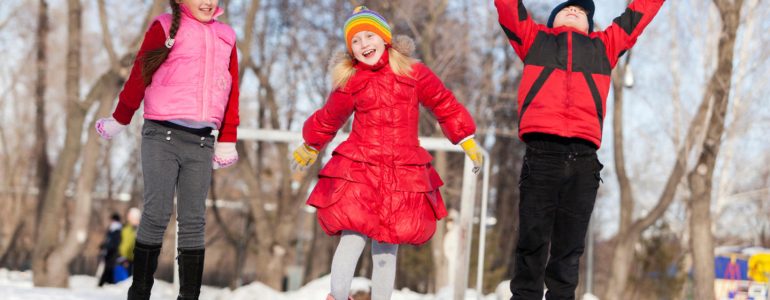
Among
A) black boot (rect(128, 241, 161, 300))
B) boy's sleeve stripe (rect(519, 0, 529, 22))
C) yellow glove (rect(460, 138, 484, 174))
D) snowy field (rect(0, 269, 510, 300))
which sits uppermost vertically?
boy's sleeve stripe (rect(519, 0, 529, 22))

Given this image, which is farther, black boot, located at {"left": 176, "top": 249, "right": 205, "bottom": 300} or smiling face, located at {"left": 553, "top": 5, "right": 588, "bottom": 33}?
smiling face, located at {"left": 553, "top": 5, "right": 588, "bottom": 33}

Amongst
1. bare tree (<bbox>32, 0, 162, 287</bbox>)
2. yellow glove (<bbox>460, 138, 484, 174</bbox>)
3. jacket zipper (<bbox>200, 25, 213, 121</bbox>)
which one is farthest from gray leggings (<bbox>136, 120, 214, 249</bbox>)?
bare tree (<bbox>32, 0, 162, 287</bbox>)

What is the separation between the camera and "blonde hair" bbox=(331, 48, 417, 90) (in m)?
4.36

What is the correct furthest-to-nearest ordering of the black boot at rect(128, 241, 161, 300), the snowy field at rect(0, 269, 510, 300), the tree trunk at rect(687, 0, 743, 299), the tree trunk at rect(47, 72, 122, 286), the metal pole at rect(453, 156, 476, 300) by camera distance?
the tree trunk at rect(47, 72, 122, 286)
the tree trunk at rect(687, 0, 743, 299)
the metal pole at rect(453, 156, 476, 300)
the snowy field at rect(0, 269, 510, 300)
the black boot at rect(128, 241, 161, 300)

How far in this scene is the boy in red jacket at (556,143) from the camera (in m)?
4.22

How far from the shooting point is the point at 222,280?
32.2 meters

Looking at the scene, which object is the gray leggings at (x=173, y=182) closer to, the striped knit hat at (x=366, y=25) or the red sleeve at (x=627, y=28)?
the striped knit hat at (x=366, y=25)

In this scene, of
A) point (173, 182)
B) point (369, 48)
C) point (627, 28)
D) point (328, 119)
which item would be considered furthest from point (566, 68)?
point (173, 182)

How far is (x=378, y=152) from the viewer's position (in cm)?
422

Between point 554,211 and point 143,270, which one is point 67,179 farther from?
point 554,211

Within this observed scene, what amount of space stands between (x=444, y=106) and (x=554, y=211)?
696mm

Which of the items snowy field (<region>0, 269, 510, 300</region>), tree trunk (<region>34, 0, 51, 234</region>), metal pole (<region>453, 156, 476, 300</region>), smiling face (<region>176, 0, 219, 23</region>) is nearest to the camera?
smiling face (<region>176, 0, 219, 23</region>)

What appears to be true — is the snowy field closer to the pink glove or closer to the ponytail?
the pink glove

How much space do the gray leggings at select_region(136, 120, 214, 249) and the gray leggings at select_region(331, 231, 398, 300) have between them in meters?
0.62
